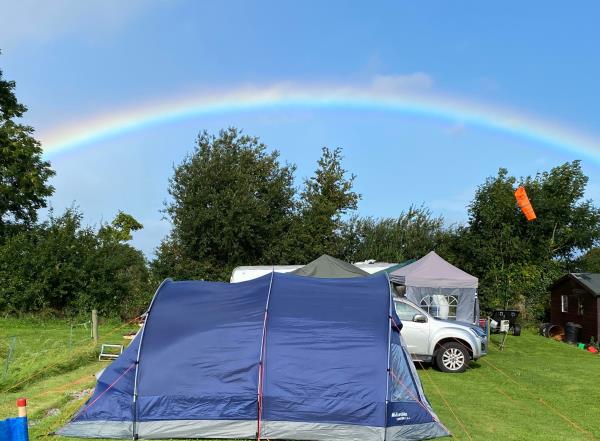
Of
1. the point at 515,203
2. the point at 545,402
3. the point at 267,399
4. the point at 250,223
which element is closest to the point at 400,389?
the point at 267,399

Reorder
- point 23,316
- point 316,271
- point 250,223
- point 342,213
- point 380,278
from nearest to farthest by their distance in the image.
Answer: point 380,278
point 316,271
point 23,316
point 250,223
point 342,213

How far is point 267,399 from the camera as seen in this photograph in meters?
7.52

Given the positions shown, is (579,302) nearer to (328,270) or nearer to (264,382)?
(328,270)

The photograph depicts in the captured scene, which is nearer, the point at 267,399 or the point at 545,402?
the point at 267,399

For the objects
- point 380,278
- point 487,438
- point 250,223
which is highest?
point 250,223

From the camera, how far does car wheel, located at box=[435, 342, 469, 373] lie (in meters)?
13.5

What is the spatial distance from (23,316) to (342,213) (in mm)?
17559

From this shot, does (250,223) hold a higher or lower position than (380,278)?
higher

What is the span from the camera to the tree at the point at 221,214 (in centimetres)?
2702

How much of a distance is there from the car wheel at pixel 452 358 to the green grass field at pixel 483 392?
0.27 m

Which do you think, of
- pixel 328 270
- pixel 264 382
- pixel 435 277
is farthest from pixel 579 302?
pixel 264 382

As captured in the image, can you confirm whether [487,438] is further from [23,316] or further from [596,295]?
[23,316]

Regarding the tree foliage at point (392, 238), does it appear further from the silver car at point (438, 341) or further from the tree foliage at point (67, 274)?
the silver car at point (438, 341)

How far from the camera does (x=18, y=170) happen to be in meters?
32.9
